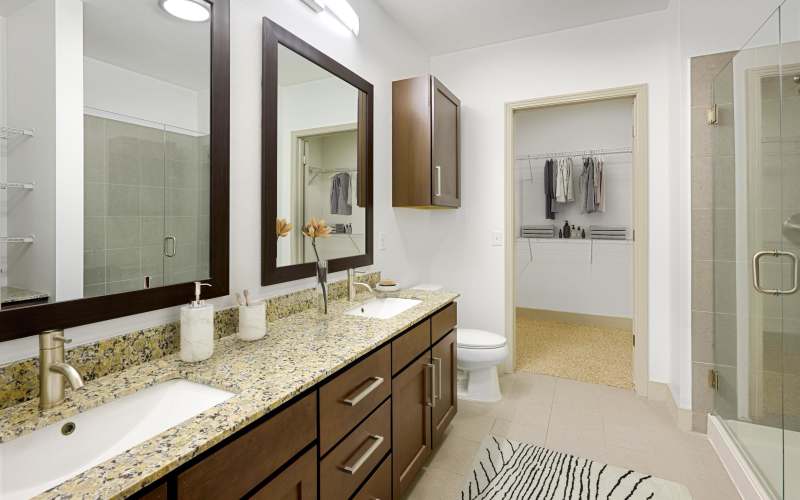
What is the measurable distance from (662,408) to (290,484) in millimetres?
2569

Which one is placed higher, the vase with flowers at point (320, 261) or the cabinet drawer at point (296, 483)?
the vase with flowers at point (320, 261)

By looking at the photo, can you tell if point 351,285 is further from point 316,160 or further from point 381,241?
point 316,160

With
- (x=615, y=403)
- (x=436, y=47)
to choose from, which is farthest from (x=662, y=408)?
(x=436, y=47)

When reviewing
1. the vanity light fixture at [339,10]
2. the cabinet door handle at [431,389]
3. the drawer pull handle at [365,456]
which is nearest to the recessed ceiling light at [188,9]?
the vanity light fixture at [339,10]

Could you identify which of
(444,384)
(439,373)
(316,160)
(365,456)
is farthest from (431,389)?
(316,160)

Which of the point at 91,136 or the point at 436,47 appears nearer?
the point at 91,136

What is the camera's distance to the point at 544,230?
16.4 ft

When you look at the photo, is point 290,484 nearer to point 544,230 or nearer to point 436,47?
point 436,47

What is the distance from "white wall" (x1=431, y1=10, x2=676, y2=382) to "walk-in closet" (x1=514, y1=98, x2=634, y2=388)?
1289 millimetres

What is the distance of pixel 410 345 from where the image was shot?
5.56ft

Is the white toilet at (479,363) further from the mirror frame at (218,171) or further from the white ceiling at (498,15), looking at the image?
the white ceiling at (498,15)

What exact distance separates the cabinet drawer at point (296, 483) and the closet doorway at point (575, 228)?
307 centimetres

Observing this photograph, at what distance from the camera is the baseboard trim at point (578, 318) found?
14.7ft

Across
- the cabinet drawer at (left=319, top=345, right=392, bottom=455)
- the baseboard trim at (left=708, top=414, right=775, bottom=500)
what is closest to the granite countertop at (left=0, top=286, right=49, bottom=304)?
the cabinet drawer at (left=319, top=345, right=392, bottom=455)
